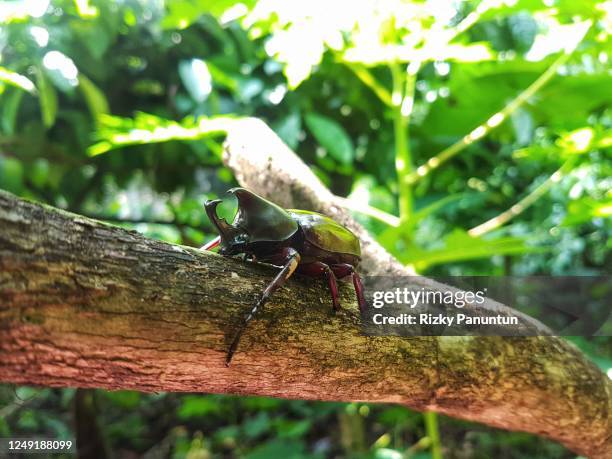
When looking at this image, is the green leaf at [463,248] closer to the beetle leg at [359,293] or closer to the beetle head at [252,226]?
the beetle leg at [359,293]

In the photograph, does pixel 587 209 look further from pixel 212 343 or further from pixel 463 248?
pixel 212 343

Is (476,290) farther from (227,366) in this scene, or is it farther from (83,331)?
(83,331)

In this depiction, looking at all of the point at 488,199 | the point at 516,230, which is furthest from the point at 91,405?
the point at 516,230

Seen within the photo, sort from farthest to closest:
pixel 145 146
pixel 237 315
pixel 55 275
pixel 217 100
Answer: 1. pixel 145 146
2. pixel 217 100
3. pixel 237 315
4. pixel 55 275

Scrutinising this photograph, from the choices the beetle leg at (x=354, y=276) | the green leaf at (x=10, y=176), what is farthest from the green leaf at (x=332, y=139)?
the green leaf at (x=10, y=176)

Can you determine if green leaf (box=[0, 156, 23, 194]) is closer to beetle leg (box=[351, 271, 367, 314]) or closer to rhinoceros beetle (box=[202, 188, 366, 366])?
rhinoceros beetle (box=[202, 188, 366, 366])

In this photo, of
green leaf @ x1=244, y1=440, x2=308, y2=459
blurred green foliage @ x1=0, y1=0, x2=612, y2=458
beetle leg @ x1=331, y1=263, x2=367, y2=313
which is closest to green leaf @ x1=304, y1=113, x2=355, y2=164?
blurred green foliage @ x1=0, y1=0, x2=612, y2=458

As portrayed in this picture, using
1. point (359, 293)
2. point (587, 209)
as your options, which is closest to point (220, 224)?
point (359, 293)
